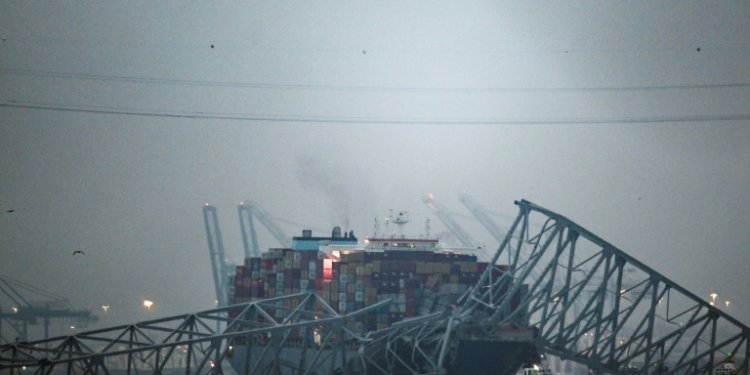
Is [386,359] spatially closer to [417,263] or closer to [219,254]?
[417,263]

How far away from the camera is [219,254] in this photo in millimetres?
156125

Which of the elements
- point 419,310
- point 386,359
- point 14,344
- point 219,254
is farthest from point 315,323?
point 219,254

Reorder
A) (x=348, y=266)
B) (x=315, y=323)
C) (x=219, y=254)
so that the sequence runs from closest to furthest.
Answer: (x=315, y=323) → (x=348, y=266) → (x=219, y=254)

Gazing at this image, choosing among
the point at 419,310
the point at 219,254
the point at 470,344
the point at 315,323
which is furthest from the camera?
the point at 219,254

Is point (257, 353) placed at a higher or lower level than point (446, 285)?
lower

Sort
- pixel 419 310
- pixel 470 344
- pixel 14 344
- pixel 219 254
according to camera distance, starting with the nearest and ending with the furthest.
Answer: pixel 14 344 < pixel 470 344 < pixel 419 310 < pixel 219 254

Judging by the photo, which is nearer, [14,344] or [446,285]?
[14,344]

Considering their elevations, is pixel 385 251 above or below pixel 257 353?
above

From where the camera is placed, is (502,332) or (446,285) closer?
(502,332)

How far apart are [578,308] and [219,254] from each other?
55897 mm

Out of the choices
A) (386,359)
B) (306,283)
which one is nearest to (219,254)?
(306,283)

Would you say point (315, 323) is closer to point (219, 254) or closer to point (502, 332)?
point (502, 332)

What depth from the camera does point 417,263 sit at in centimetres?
7762

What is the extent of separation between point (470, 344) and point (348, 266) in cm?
3123
